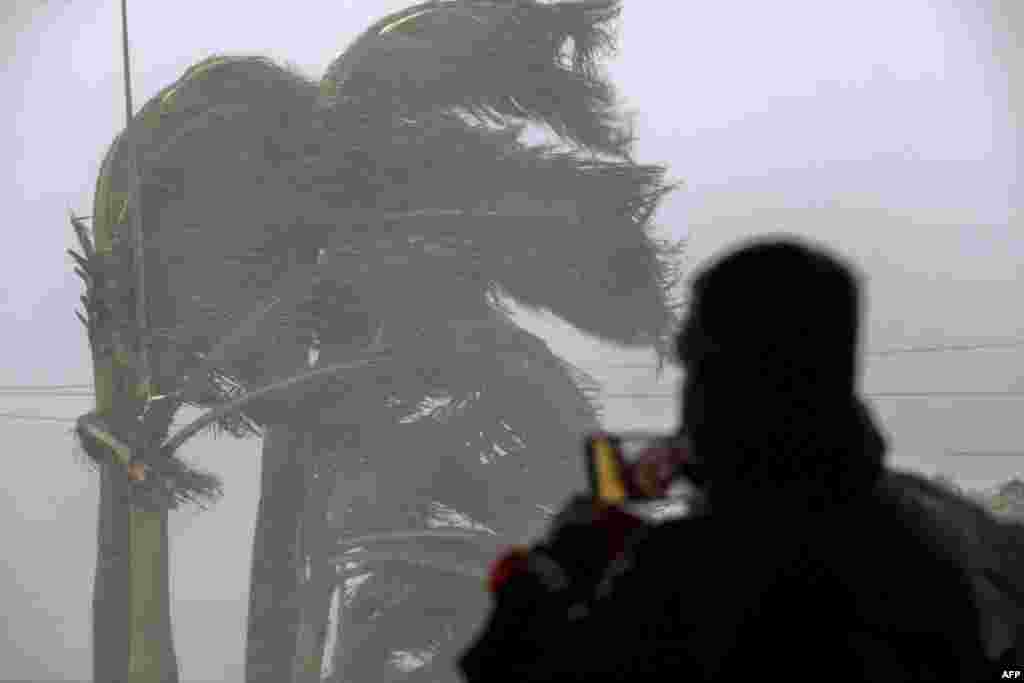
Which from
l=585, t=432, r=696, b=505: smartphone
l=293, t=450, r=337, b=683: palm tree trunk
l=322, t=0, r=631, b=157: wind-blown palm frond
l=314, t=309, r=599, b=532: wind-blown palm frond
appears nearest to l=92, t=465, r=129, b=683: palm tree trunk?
l=293, t=450, r=337, b=683: palm tree trunk

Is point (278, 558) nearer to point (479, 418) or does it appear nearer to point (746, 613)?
point (479, 418)

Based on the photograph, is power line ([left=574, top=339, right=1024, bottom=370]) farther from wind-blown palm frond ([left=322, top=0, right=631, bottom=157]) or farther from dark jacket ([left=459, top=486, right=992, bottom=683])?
dark jacket ([left=459, top=486, right=992, bottom=683])

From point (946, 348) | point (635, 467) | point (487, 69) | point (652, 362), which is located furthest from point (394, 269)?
point (635, 467)

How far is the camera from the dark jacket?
0.79 m

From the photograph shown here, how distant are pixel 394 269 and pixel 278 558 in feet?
5.24

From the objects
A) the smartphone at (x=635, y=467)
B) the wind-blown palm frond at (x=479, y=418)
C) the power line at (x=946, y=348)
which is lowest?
the power line at (x=946, y=348)

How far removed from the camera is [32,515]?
888 centimetres

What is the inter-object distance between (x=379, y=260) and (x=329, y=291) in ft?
1.02

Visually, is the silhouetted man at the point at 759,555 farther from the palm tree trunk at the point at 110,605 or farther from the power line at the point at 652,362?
the palm tree trunk at the point at 110,605

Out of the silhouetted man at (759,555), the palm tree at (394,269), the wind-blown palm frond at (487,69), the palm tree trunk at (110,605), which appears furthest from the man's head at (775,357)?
the wind-blown palm frond at (487,69)

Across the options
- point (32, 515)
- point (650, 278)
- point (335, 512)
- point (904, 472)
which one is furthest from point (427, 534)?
point (904, 472)

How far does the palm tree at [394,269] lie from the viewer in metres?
7.38

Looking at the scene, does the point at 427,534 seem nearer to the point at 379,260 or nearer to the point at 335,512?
the point at 335,512

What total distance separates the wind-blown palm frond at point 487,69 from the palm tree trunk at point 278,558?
186 cm
